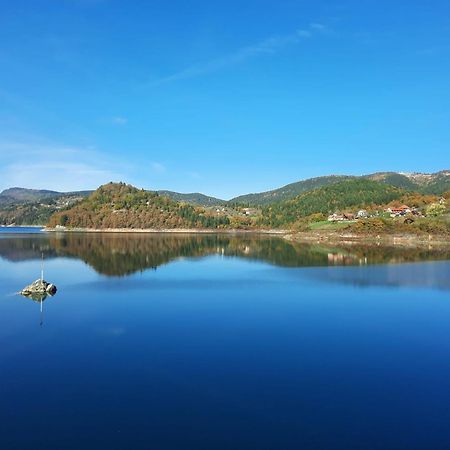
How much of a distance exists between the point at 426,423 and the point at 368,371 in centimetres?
344

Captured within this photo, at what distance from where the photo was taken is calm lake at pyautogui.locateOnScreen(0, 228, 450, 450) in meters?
9.81

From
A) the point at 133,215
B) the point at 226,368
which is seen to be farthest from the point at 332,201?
the point at 226,368

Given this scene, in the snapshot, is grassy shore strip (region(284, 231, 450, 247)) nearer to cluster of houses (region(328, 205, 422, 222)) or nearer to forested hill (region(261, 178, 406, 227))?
cluster of houses (region(328, 205, 422, 222))

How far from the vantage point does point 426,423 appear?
1031cm

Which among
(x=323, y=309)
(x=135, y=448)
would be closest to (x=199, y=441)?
(x=135, y=448)

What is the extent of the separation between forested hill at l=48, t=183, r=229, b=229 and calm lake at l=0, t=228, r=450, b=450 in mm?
111499

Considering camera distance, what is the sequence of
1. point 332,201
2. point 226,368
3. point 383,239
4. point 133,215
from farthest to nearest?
1. point 332,201
2. point 133,215
3. point 383,239
4. point 226,368

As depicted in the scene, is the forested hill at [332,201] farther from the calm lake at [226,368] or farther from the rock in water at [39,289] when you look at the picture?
the rock in water at [39,289]

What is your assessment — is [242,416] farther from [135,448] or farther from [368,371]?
[368,371]

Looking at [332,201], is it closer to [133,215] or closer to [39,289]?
[133,215]

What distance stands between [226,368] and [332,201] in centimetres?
13536

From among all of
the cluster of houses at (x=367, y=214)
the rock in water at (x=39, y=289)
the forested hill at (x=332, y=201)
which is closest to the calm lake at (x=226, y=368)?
the rock in water at (x=39, y=289)

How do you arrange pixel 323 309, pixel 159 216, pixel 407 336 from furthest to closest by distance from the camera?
pixel 159 216 < pixel 323 309 < pixel 407 336

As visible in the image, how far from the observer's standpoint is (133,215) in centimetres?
14312
